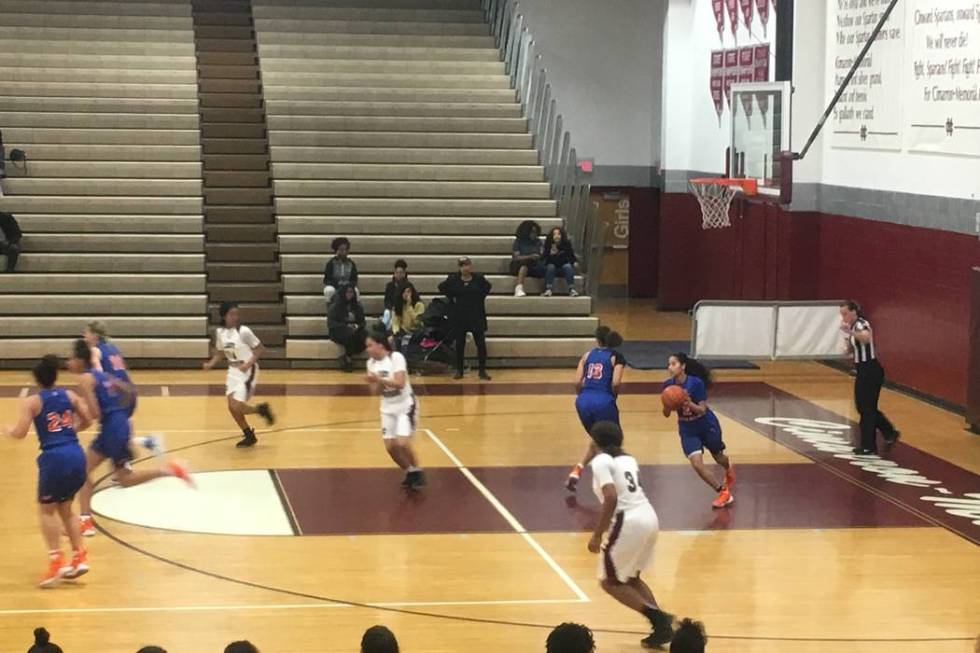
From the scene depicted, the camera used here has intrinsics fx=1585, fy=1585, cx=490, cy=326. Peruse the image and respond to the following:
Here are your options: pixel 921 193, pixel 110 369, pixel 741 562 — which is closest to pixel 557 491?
pixel 741 562

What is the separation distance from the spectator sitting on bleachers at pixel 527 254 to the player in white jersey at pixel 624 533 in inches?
570

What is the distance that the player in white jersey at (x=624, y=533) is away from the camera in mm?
10078

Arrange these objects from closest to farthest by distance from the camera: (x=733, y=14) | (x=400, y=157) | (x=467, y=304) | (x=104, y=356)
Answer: (x=104, y=356) → (x=467, y=304) → (x=400, y=157) → (x=733, y=14)

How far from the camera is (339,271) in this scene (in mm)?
23234

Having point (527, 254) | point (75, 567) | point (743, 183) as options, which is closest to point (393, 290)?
point (527, 254)

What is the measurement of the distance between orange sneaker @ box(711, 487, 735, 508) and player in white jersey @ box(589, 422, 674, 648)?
438cm

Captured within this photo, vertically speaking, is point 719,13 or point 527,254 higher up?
point 719,13

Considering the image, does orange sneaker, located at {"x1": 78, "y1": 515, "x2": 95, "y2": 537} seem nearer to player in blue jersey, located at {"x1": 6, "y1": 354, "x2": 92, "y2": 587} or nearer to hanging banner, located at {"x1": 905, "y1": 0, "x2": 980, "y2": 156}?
player in blue jersey, located at {"x1": 6, "y1": 354, "x2": 92, "y2": 587}

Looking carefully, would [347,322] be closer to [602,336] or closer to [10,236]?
[10,236]

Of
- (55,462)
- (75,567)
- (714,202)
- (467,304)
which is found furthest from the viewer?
(714,202)

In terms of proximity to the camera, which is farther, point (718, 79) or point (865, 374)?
point (718, 79)

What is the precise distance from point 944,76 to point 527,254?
7.15 metres

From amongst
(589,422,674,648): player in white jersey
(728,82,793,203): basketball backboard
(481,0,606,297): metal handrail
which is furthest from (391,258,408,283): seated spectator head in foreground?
(589,422,674,648): player in white jersey

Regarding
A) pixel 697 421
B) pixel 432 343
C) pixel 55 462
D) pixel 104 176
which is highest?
pixel 104 176
